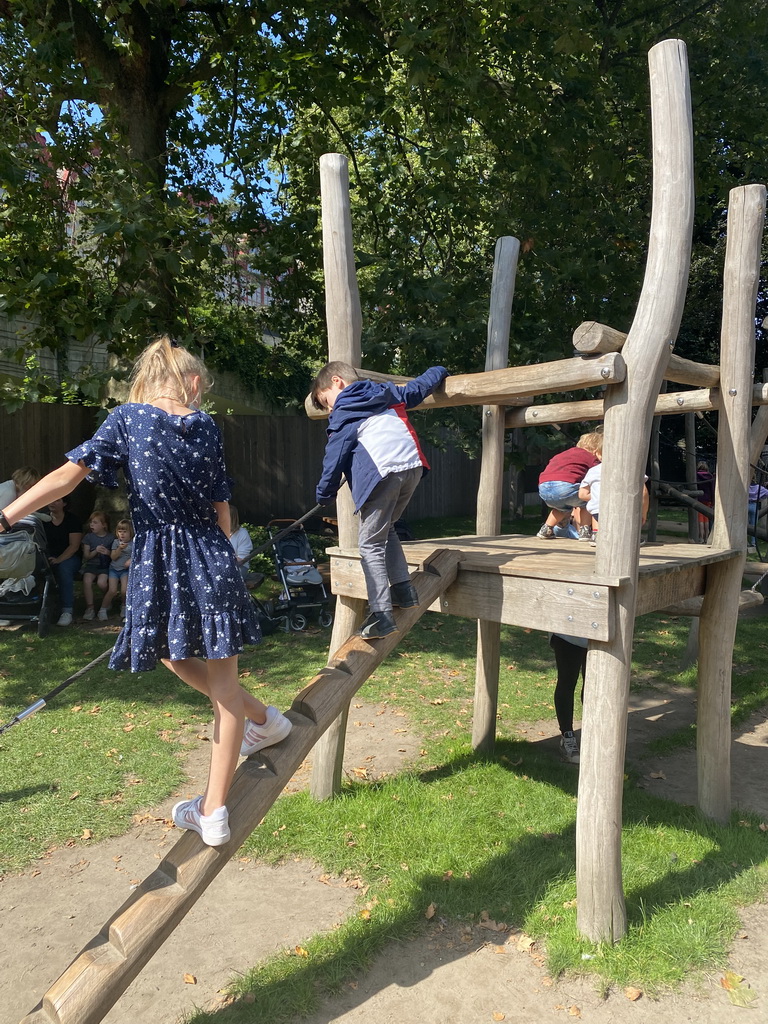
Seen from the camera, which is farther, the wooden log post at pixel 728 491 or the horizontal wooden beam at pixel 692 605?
the horizontal wooden beam at pixel 692 605

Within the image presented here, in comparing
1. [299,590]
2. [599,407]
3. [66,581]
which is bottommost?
[299,590]

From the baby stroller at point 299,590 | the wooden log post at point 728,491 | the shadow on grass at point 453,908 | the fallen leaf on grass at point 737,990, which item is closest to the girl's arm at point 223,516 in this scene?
the shadow on grass at point 453,908

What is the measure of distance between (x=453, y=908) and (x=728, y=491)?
2588mm

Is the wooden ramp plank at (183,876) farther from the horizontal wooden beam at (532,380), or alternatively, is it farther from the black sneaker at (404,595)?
the horizontal wooden beam at (532,380)

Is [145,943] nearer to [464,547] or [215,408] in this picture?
[464,547]

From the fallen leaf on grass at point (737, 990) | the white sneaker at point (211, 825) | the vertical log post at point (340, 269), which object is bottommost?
the fallen leaf on grass at point (737, 990)

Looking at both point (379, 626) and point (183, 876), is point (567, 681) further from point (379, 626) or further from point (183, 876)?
point (183, 876)

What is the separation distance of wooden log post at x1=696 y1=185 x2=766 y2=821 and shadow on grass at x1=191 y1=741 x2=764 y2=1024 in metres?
0.30

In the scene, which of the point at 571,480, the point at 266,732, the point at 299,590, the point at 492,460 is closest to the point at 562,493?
the point at 571,480

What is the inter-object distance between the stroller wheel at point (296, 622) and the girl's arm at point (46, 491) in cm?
622

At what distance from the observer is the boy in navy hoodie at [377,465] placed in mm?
3500

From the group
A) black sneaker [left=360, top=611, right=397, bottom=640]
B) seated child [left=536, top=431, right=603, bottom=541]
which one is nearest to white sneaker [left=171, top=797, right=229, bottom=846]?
black sneaker [left=360, top=611, right=397, bottom=640]

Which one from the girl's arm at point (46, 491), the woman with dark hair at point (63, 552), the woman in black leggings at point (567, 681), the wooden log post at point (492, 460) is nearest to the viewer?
the girl's arm at point (46, 491)

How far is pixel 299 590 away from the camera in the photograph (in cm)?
917
